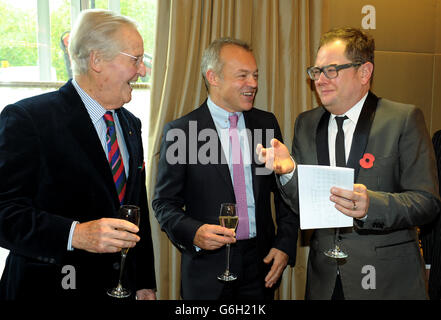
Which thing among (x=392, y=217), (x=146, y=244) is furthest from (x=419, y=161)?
(x=146, y=244)

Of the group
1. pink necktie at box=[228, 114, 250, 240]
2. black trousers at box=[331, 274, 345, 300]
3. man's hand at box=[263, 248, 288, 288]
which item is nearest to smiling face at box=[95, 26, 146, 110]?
pink necktie at box=[228, 114, 250, 240]

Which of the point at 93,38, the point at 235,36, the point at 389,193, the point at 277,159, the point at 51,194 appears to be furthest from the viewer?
the point at 235,36

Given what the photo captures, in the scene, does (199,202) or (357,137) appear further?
(199,202)

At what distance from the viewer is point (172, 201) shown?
2.64 m

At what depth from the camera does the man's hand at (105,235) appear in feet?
5.78

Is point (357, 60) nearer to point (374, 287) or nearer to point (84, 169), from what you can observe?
point (374, 287)

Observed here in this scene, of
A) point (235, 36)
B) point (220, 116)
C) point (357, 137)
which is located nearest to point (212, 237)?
point (220, 116)

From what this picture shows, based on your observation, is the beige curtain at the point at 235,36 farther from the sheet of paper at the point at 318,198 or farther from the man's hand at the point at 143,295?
the sheet of paper at the point at 318,198

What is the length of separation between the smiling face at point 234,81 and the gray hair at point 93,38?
2.84 feet

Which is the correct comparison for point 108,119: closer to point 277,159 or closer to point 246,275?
point 277,159

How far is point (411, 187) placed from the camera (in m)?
2.22

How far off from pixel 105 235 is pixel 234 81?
141 cm

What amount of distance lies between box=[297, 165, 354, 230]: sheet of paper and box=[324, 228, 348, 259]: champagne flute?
228mm

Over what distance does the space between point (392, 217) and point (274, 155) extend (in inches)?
25.5
